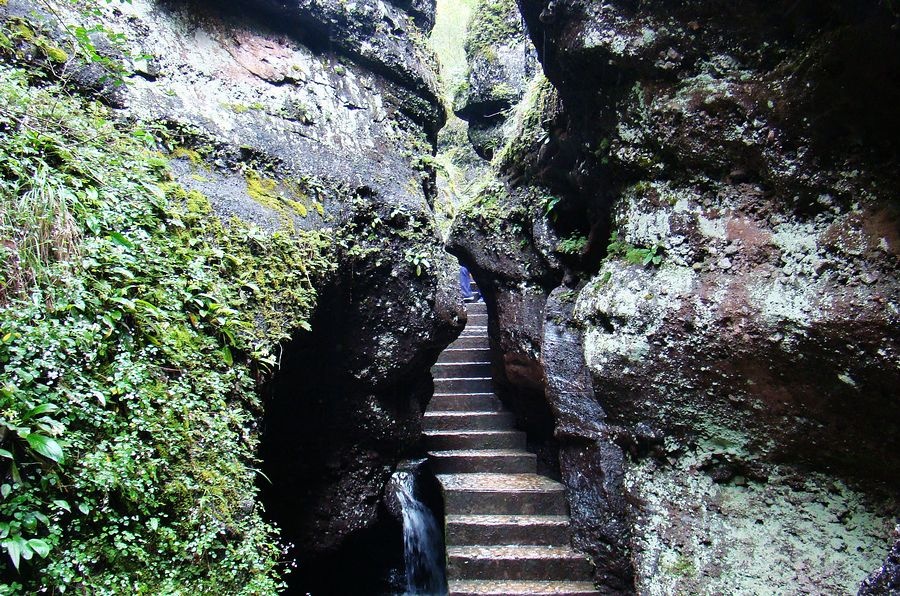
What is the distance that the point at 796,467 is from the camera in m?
3.42

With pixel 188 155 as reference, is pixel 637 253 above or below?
below

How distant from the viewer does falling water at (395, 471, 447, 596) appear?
7.47m

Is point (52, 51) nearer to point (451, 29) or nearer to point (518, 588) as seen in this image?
point (518, 588)

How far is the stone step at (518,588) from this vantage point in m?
5.82

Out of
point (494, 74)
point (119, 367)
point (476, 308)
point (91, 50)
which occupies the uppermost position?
point (494, 74)

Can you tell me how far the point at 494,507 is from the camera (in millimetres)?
6922

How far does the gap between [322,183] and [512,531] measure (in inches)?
185

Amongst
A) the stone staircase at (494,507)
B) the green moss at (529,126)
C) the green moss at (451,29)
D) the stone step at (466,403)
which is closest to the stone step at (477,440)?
the stone staircase at (494,507)

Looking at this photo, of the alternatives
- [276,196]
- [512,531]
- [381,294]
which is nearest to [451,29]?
[381,294]

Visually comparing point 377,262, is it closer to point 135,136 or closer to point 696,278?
point 135,136

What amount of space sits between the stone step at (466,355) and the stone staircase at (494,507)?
31.2 inches

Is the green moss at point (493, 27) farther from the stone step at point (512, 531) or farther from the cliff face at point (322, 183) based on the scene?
the stone step at point (512, 531)

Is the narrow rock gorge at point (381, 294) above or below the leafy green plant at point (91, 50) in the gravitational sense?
below

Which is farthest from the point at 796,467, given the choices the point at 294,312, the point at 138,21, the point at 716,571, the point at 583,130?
the point at 138,21
